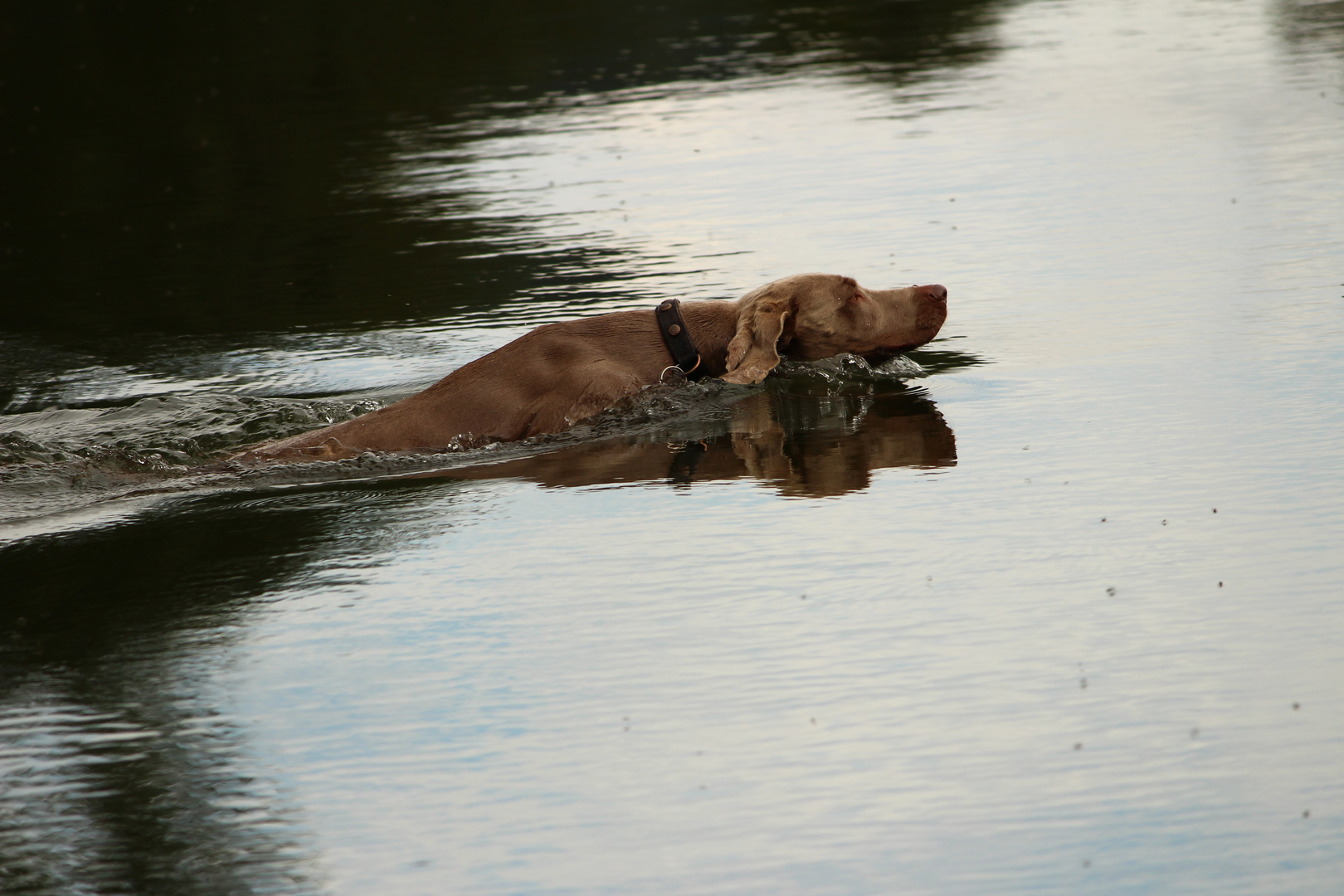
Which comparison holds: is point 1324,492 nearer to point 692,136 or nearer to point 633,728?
point 633,728

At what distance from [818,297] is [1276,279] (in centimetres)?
275

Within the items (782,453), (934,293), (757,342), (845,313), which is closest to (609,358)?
(757,342)

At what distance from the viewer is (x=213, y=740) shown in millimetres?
4297

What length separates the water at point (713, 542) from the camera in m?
3.71

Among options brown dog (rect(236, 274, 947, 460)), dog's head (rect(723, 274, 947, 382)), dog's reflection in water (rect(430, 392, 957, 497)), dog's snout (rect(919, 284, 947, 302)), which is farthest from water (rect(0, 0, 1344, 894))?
dog's snout (rect(919, 284, 947, 302))

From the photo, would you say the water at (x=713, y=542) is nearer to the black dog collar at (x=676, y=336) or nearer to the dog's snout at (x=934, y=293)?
the black dog collar at (x=676, y=336)

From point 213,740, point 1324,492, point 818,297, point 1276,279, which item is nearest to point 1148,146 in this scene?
point 1276,279

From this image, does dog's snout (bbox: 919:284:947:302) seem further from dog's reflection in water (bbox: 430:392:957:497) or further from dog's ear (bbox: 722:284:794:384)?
dog's ear (bbox: 722:284:794:384)

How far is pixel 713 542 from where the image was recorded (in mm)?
5574

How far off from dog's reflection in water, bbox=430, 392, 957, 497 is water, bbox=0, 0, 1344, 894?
36 millimetres

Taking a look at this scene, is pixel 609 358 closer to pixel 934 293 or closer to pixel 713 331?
pixel 713 331

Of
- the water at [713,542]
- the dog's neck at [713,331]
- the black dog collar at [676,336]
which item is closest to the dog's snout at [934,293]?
the water at [713,542]

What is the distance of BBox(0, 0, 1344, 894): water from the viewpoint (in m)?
3.71

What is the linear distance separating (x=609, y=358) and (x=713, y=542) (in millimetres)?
2015
